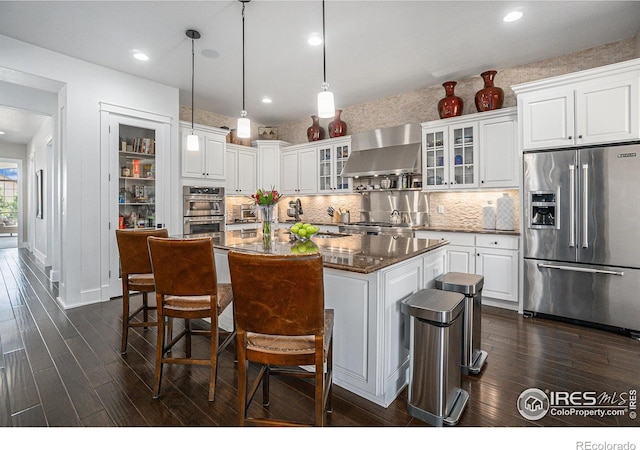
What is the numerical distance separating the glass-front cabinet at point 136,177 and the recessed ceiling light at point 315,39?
8.88ft

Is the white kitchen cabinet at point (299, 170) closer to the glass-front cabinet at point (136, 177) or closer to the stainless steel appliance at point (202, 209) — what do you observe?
the stainless steel appliance at point (202, 209)

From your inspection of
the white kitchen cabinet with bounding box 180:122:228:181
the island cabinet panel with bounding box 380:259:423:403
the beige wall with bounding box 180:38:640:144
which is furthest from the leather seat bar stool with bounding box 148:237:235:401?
the beige wall with bounding box 180:38:640:144

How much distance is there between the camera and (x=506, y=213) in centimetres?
419

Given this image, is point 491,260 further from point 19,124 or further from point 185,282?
point 19,124

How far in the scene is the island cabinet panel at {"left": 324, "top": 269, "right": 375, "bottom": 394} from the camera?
200cm

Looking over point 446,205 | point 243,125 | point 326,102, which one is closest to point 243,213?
point 243,125

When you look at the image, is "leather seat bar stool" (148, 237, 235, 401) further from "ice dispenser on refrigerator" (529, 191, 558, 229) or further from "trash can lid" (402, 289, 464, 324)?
"ice dispenser on refrigerator" (529, 191, 558, 229)

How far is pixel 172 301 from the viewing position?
215cm

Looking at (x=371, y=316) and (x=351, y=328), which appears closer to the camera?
(x=371, y=316)

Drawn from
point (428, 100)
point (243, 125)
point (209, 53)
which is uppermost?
point (209, 53)

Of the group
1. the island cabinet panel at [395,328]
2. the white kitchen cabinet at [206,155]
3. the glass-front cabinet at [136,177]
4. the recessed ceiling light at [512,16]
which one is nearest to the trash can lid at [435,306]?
the island cabinet panel at [395,328]

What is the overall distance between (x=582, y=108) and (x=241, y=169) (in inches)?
203
